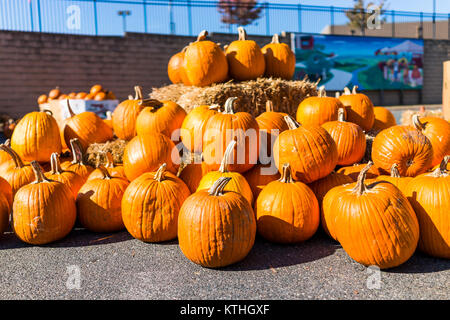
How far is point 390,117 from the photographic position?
4961mm

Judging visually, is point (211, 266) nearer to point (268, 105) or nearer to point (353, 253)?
point (353, 253)

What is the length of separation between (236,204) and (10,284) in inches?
59.8

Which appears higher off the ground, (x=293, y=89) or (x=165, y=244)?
(x=293, y=89)

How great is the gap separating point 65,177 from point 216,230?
1.82 metres

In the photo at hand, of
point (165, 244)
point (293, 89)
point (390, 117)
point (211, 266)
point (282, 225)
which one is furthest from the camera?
point (293, 89)

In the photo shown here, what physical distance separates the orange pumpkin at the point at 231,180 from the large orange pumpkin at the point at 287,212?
0.16 m

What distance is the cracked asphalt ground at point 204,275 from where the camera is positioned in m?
2.15

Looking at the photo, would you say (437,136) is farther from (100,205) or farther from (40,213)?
(40,213)

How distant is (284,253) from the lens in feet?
9.04

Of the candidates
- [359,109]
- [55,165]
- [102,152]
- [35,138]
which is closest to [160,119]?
[102,152]

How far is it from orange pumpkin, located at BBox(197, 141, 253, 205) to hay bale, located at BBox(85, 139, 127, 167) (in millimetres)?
1607

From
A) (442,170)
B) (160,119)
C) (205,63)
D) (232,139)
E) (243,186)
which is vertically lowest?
(243,186)

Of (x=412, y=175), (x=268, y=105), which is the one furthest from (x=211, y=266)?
(x=268, y=105)

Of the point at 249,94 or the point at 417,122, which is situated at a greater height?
the point at 249,94
